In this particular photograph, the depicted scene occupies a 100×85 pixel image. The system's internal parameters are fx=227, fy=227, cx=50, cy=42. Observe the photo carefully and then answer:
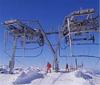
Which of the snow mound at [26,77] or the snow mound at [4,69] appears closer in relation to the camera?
the snow mound at [26,77]

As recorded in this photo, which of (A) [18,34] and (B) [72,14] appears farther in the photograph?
(A) [18,34]

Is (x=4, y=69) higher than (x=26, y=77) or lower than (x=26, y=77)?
lower

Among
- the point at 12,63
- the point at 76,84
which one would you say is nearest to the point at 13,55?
the point at 12,63

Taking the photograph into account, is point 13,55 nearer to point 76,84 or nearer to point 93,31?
point 93,31

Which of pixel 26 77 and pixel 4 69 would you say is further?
pixel 4 69

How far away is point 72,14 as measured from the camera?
1975 centimetres

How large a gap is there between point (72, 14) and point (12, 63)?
867 centimetres

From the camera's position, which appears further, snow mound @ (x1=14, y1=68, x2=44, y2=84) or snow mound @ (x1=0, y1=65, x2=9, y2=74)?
snow mound @ (x1=0, y1=65, x2=9, y2=74)

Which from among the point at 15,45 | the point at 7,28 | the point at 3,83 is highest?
the point at 7,28

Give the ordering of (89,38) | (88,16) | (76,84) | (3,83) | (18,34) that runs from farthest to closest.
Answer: (18,34) < (89,38) < (88,16) < (3,83) < (76,84)

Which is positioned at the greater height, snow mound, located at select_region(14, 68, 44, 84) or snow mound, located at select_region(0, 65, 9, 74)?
snow mound, located at select_region(14, 68, 44, 84)

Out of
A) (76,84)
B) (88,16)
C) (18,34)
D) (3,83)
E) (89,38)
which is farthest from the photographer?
(18,34)

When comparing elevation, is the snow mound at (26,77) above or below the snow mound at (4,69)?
above

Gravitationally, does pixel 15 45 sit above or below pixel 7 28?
below
